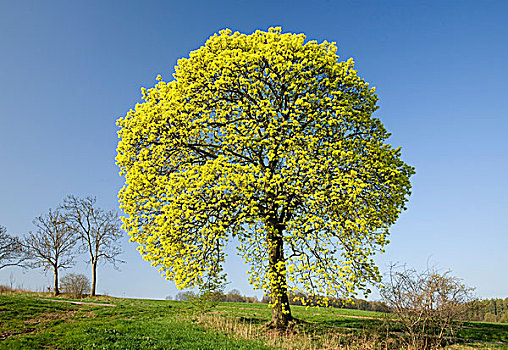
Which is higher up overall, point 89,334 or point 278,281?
point 278,281

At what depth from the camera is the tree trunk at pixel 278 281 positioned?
1217cm

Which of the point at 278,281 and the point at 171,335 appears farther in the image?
the point at 278,281

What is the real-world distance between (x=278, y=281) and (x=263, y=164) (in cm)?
506

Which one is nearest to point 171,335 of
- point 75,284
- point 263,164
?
point 263,164

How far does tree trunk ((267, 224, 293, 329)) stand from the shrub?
24.4m

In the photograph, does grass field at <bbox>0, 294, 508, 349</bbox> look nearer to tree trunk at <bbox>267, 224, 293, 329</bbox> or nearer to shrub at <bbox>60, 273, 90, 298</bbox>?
tree trunk at <bbox>267, 224, 293, 329</bbox>

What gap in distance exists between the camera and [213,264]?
12.5 m

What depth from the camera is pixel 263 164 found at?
14758 millimetres

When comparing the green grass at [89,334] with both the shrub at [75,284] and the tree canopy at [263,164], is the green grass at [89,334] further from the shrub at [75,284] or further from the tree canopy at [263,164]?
the shrub at [75,284]

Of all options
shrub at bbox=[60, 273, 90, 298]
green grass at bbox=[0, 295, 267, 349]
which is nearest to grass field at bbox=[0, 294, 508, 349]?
green grass at bbox=[0, 295, 267, 349]

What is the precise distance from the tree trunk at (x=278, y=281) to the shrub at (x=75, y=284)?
80.1 feet

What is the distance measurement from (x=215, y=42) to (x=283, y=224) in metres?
8.15

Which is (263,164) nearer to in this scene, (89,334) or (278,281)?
Answer: (278,281)

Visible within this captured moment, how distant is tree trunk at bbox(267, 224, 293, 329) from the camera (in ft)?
39.9
